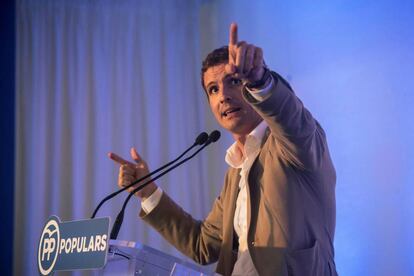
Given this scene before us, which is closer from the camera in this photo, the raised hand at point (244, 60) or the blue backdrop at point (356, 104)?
the raised hand at point (244, 60)

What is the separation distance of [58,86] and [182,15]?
2.88ft

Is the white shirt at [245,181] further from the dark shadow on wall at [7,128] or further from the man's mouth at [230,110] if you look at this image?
the dark shadow on wall at [7,128]

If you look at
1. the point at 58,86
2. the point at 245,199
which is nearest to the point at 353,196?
the point at 245,199

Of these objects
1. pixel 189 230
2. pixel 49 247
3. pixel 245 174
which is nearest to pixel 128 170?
pixel 189 230

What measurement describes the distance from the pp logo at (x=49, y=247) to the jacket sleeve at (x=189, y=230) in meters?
0.61

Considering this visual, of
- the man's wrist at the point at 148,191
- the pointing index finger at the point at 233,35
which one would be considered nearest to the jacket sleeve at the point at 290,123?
the pointing index finger at the point at 233,35

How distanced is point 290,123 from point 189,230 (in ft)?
2.61

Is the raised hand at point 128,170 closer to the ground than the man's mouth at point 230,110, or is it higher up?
closer to the ground

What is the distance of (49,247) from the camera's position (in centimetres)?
105

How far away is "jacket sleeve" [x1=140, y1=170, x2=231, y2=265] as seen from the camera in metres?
1.66

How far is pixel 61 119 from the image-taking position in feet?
8.66

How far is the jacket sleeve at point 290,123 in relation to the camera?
103 cm

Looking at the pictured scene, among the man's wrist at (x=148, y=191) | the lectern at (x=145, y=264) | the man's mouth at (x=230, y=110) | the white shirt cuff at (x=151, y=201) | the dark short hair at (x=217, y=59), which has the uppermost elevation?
the dark short hair at (x=217, y=59)

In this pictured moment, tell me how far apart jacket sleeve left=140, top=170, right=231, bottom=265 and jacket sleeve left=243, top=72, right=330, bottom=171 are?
555 mm
